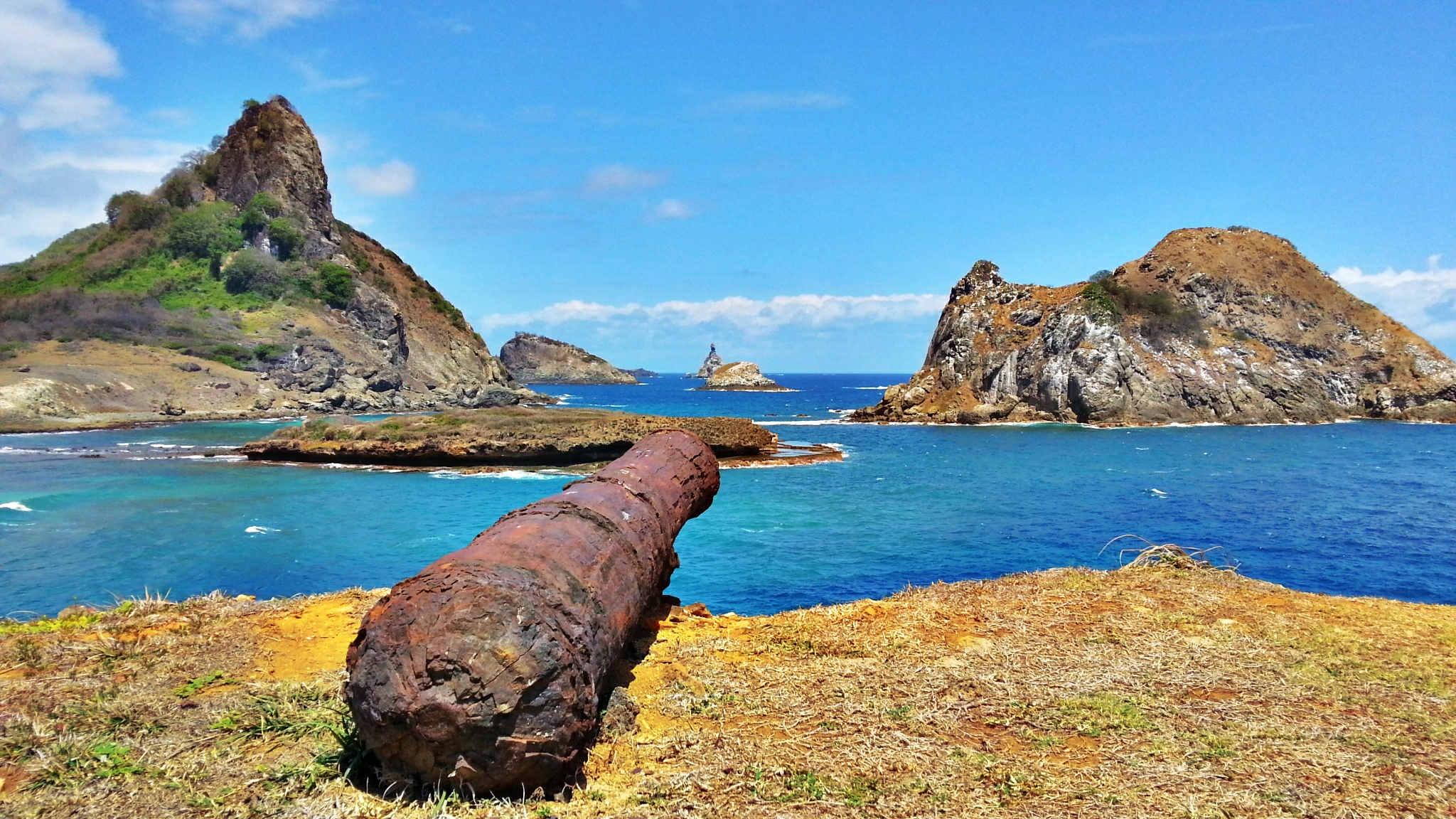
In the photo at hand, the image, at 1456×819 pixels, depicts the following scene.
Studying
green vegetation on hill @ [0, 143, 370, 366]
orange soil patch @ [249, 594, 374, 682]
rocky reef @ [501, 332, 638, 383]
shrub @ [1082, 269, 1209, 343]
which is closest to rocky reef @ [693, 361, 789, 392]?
Result: rocky reef @ [501, 332, 638, 383]

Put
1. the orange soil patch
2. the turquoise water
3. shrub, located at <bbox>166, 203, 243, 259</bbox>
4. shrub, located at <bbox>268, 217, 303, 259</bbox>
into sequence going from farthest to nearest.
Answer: shrub, located at <bbox>268, 217, 303, 259</bbox>
shrub, located at <bbox>166, 203, 243, 259</bbox>
the turquoise water
the orange soil patch

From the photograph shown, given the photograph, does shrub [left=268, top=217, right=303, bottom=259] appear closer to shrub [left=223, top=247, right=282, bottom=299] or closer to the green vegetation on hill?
the green vegetation on hill

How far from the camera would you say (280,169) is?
289 ft

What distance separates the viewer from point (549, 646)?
4422 millimetres

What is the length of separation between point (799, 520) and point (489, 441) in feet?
57.5

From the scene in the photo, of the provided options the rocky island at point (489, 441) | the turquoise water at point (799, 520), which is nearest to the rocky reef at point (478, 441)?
the rocky island at point (489, 441)

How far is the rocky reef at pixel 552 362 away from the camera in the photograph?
619 feet

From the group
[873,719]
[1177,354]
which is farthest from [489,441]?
[1177,354]

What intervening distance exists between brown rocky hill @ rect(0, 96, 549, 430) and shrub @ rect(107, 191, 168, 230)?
19 cm

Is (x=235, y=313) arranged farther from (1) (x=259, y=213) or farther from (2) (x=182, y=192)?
→ (2) (x=182, y=192)

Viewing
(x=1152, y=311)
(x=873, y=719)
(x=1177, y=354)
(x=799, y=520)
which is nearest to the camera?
(x=873, y=719)

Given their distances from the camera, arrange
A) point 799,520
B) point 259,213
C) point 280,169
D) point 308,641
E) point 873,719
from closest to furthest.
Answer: point 873,719, point 308,641, point 799,520, point 259,213, point 280,169

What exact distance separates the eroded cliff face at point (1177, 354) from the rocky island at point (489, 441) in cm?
3442

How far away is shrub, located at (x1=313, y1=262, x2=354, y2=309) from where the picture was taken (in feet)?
267
